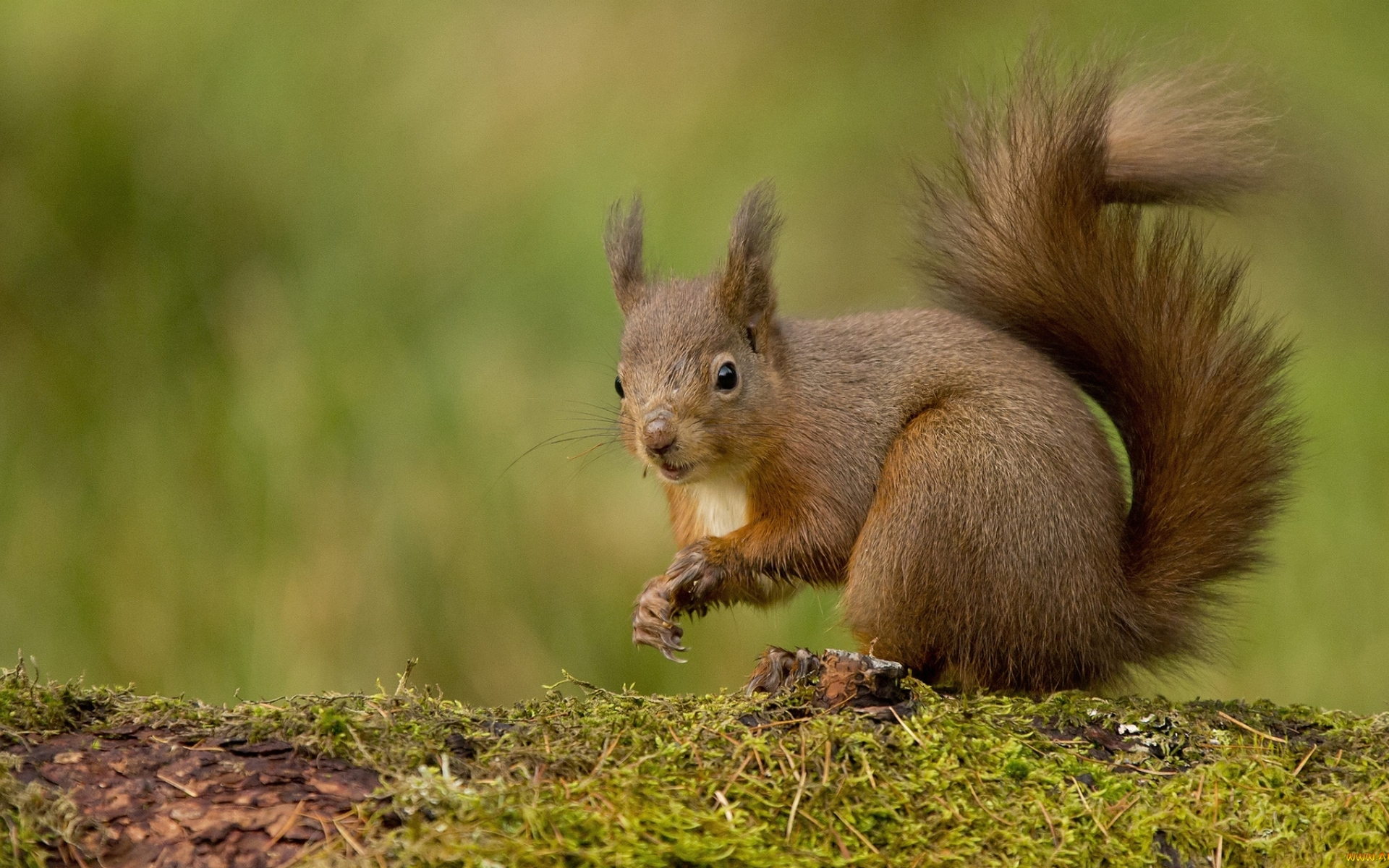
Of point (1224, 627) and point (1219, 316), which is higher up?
point (1219, 316)

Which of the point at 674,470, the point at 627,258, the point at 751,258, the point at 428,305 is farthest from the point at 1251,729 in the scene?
the point at 428,305

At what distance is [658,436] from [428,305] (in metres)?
1.30

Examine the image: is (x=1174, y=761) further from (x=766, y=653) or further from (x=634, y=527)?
→ (x=634, y=527)

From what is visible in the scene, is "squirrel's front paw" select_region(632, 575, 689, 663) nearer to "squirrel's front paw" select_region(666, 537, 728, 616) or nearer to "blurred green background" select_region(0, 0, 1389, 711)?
"squirrel's front paw" select_region(666, 537, 728, 616)

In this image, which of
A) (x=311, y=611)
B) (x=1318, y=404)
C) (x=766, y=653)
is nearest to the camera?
(x=766, y=653)

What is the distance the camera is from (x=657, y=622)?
2156mm

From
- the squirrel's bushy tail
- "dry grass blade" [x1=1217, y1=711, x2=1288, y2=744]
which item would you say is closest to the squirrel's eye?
the squirrel's bushy tail

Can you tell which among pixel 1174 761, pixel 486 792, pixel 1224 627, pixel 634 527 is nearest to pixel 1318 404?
pixel 1224 627

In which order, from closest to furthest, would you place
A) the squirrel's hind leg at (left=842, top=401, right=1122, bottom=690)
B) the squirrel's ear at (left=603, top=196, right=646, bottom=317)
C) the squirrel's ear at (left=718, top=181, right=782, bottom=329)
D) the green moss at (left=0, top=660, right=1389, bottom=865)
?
the green moss at (left=0, top=660, right=1389, bottom=865) → the squirrel's hind leg at (left=842, top=401, right=1122, bottom=690) → the squirrel's ear at (left=718, top=181, right=782, bottom=329) → the squirrel's ear at (left=603, top=196, right=646, bottom=317)

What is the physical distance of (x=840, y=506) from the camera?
221cm

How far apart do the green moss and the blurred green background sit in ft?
4.74

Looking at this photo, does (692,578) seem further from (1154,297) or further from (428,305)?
(428,305)

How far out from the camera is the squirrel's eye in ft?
7.66

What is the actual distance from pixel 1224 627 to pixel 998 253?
2.60 feet
